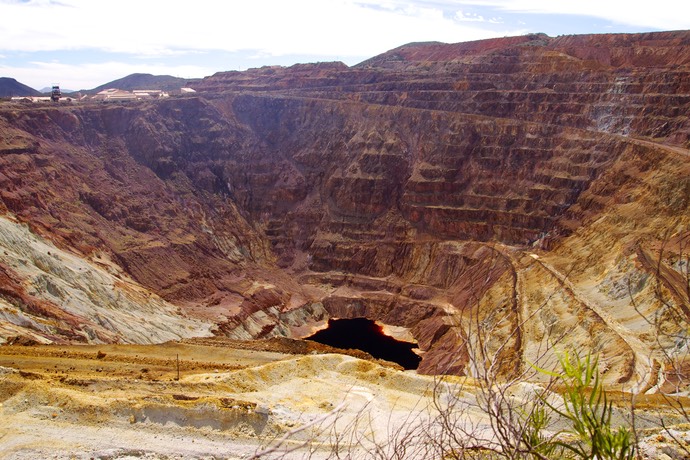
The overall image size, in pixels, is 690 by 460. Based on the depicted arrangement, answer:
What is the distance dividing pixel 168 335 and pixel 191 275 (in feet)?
59.6

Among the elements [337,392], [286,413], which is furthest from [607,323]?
[286,413]

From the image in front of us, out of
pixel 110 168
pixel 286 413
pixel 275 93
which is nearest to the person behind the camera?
pixel 286 413

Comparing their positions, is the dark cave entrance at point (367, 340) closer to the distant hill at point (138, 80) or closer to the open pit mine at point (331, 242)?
the open pit mine at point (331, 242)

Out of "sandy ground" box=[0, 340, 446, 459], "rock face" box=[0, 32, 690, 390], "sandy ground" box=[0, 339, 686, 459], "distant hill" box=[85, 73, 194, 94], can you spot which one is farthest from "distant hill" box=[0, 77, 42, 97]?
"sandy ground" box=[0, 339, 686, 459]

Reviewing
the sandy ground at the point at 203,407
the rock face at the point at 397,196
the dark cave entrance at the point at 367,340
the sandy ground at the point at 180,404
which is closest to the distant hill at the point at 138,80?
the rock face at the point at 397,196

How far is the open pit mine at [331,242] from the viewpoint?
25.7 meters

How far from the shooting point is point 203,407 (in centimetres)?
2236

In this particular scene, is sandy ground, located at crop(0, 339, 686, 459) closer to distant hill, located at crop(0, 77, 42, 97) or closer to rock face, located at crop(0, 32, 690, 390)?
rock face, located at crop(0, 32, 690, 390)

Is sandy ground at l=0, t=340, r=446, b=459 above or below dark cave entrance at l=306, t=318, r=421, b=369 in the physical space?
above

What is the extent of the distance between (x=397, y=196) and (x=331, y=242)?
38.2ft

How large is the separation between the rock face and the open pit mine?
336 millimetres

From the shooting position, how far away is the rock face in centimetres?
5566

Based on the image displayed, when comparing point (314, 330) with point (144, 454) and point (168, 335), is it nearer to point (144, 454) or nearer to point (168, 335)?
point (168, 335)

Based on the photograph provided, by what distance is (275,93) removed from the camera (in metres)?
114
